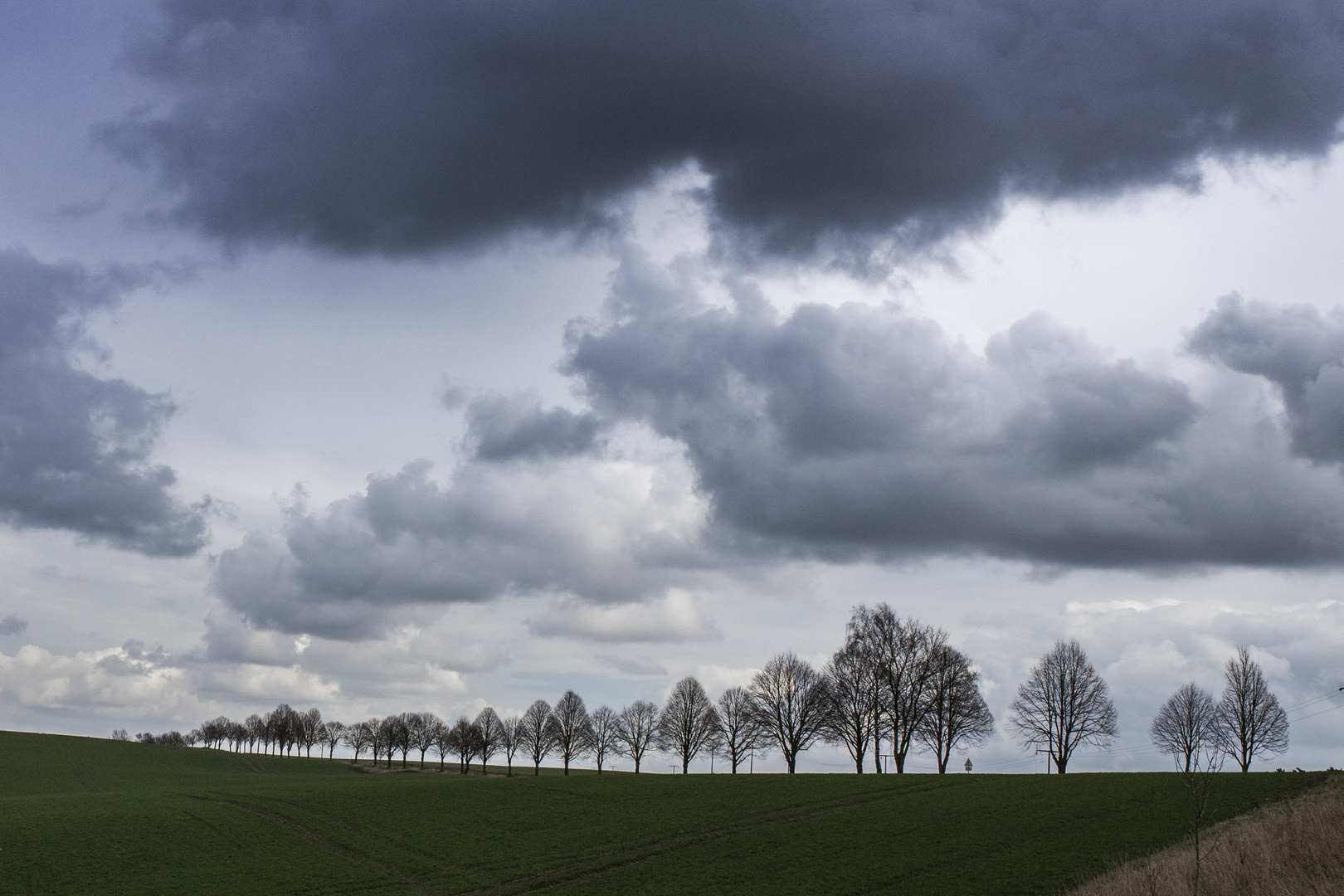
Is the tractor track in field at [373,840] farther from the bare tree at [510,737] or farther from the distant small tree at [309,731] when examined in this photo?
the distant small tree at [309,731]

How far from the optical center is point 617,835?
176 ft

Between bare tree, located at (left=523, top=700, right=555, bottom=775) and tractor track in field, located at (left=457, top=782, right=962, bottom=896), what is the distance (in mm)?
82361

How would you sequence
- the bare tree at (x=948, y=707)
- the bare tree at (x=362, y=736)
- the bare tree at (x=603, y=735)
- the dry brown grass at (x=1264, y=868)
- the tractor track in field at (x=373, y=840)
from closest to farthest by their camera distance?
the dry brown grass at (x=1264, y=868), the tractor track in field at (x=373, y=840), the bare tree at (x=948, y=707), the bare tree at (x=603, y=735), the bare tree at (x=362, y=736)

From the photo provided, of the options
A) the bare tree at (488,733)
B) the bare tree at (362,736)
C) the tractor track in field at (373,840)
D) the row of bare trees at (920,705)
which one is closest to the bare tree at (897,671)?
the row of bare trees at (920,705)

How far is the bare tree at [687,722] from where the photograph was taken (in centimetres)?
11681

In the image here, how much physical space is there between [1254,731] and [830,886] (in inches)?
2915

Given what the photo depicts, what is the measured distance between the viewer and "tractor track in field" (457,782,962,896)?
42.1 meters

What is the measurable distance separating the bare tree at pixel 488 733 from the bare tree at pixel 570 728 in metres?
16.8

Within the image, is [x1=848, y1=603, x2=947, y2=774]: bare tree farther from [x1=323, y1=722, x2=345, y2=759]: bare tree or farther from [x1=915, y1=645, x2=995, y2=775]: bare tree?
[x1=323, y1=722, x2=345, y2=759]: bare tree

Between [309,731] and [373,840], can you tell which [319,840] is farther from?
[309,731]

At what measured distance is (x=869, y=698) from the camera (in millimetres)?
88125

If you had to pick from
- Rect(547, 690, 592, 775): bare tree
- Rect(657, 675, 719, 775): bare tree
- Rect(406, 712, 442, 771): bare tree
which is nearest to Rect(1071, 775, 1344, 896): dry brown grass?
Rect(657, 675, 719, 775): bare tree

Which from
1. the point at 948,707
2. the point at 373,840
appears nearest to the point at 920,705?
the point at 948,707

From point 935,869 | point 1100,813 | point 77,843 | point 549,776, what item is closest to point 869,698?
point 549,776
